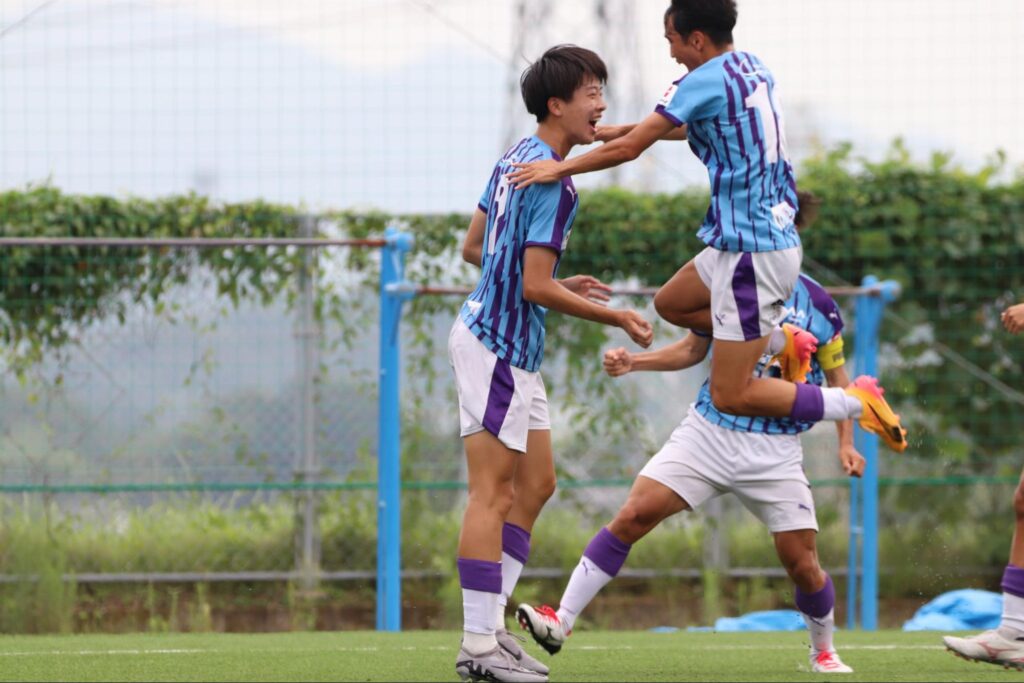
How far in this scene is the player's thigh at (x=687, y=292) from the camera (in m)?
4.72

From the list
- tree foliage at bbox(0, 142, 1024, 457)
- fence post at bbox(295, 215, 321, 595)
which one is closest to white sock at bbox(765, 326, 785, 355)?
tree foliage at bbox(0, 142, 1024, 457)

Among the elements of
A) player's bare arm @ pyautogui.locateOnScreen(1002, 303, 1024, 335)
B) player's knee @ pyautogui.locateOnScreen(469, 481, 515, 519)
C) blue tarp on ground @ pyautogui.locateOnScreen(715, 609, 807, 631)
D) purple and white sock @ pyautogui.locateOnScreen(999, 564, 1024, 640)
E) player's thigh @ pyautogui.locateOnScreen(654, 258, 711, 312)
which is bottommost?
blue tarp on ground @ pyautogui.locateOnScreen(715, 609, 807, 631)

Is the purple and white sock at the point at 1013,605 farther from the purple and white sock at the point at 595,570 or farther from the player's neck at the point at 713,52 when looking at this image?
the player's neck at the point at 713,52

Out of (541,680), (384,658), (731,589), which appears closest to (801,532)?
(541,680)

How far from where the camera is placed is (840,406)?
456cm

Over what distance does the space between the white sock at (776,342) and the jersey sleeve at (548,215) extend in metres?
0.97

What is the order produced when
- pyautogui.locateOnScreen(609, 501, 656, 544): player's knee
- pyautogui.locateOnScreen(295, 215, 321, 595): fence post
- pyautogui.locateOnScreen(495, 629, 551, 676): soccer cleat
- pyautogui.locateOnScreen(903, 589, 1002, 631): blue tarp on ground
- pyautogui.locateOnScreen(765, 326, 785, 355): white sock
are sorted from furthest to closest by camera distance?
pyautogui.locateOnScreen(295, 215, 321, 595): fence post, pyautogui.locateOnScreen(903, 589, 1002, 631): blue tarp on ground, pyautogui.locateOnScreen(609, 501, 656, 544): player's knee, pyautogui.locateOnScreen(765, 326, 785, 355): white sock, pyautogui.locateOnScreen(495, 629, 551, 676): soccer cleat

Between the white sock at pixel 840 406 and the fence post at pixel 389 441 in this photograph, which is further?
the fence post at pixel 389 441

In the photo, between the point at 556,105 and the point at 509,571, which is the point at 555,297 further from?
the point at 509,571

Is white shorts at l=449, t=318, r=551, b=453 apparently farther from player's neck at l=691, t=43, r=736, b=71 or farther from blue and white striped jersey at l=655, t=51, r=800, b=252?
player's neck at l=691, t=43, r=736, b=71

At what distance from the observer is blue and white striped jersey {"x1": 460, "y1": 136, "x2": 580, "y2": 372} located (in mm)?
4234

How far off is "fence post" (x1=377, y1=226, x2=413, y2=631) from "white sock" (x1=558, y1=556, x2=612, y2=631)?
297 cm

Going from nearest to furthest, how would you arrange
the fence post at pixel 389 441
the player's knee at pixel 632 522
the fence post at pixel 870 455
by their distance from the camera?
1. the player's knee at pixel 632 522
2. the fence post at pixel 389 441
3. the fence post at pixel 870 455

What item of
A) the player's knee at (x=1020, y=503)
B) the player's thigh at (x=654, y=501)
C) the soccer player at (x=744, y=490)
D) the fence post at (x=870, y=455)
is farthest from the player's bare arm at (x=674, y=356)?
the fence post at (x=870, y=455)
